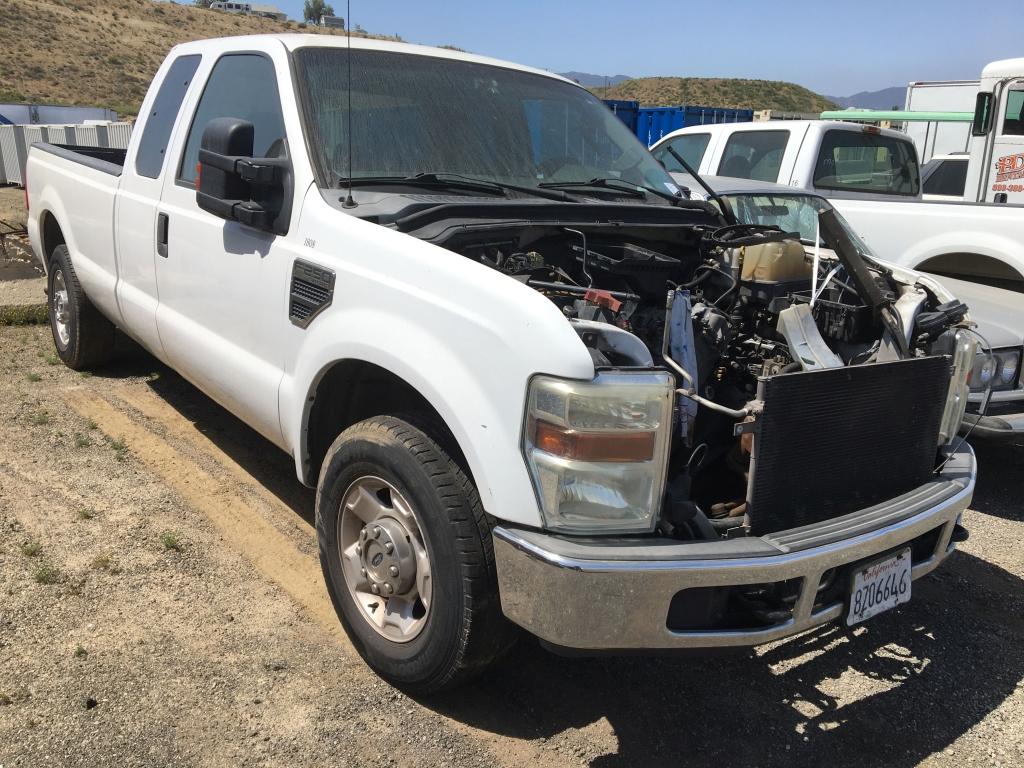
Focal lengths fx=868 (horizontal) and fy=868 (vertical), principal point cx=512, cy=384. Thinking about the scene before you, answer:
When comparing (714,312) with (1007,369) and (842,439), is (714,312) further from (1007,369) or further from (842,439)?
(1007,369)

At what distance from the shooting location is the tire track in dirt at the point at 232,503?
275 centimetres

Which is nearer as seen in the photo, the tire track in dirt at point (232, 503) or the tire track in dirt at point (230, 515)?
the tire track in dirt at point (232, 503)

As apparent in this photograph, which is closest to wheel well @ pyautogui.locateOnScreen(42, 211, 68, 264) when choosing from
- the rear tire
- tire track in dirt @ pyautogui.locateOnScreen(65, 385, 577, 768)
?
the rear tire

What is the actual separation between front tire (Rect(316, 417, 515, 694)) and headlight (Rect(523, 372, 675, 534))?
308 millimetres

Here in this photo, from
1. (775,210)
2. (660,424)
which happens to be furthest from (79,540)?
(775,210)

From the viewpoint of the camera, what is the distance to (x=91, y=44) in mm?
50656

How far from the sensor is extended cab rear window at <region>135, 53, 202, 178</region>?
4344 mm

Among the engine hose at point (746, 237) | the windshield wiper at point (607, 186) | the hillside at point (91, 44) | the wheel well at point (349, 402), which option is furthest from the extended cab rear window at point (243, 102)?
the hillside at point (91, 44)

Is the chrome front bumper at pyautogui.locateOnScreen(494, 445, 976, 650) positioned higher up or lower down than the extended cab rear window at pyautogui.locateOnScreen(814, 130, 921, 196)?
lower down

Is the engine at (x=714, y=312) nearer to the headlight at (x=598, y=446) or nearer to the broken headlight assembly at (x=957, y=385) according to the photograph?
the broken headlight assembly at (x=957, y=385)

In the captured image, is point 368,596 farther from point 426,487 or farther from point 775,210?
point 775,210

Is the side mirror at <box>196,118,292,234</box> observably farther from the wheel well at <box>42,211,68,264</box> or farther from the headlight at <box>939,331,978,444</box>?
the wheel well at <box>42,211,68,264</box>

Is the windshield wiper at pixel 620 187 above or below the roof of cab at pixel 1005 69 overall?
below

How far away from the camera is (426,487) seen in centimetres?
256
